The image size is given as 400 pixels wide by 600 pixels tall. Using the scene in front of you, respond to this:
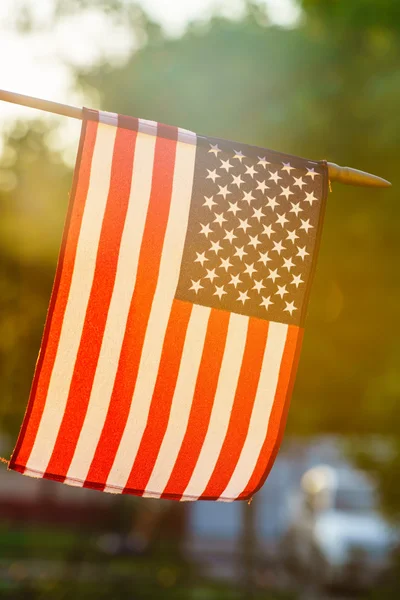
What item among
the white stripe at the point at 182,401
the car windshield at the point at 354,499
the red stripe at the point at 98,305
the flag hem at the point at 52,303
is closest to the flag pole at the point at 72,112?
the flag hem at the point at 52,303

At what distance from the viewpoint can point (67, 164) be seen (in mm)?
12211

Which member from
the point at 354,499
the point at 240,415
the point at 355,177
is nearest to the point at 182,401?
the point at 240,415

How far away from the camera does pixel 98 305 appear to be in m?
3.82

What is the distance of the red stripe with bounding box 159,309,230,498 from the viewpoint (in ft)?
13.1

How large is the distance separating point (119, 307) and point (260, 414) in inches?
30.2

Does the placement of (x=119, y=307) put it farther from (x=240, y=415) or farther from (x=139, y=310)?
(x=240, y=415)

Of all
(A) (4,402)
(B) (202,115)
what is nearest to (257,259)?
(B) (202,115)

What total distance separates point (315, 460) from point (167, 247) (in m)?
28.2

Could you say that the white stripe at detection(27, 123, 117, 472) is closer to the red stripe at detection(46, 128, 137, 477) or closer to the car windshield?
the red stripe at detection(46, 128, 137, 477)

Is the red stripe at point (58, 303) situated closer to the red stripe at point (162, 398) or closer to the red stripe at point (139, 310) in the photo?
the red stripe at point (139, 310)

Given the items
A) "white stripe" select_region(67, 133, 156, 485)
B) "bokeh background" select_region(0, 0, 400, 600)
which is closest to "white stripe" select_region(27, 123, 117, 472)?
"white stripe" select_region(67, 133, 156, 485)

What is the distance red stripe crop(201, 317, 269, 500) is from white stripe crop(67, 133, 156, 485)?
0.54 meters

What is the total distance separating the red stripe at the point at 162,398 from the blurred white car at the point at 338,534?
9.91 m

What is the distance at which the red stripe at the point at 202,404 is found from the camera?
4004mm
